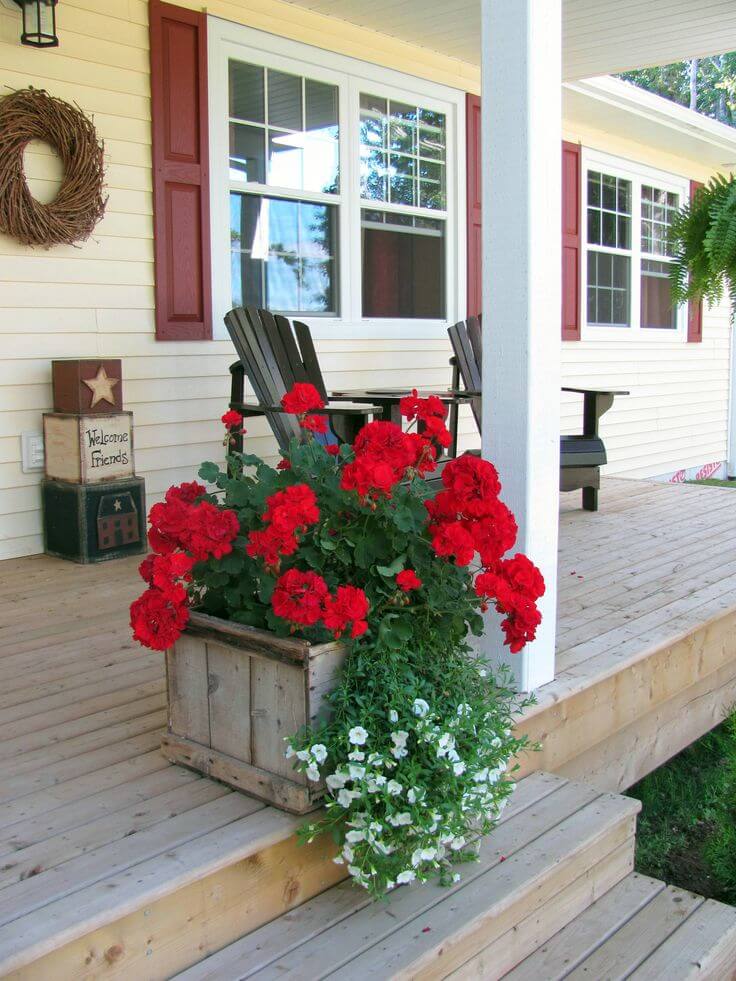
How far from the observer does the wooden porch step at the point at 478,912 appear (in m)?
1.60

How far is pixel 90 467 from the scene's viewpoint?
3.78 m

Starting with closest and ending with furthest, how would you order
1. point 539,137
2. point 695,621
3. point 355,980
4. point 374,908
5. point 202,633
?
point 355,980, point 374,908, point 202,633, point 539,137, point 695,621

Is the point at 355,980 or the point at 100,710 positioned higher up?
the point at 100,710

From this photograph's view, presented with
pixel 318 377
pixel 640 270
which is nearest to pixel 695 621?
pixel 318 377

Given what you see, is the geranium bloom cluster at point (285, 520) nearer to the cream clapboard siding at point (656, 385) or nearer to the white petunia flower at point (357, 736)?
the white petunia flower at point (357, 736)

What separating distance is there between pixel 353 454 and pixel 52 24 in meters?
2.64

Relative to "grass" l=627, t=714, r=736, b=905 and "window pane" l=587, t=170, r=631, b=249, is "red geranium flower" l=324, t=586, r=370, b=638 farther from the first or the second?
"window pane" l=587, t=170, r=631, b=249

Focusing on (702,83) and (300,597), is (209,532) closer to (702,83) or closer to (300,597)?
(300,597)

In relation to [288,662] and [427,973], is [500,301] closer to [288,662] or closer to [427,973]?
[288,662]

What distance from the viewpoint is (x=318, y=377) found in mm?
4316

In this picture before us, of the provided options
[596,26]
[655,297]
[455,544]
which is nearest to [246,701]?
[455,544]

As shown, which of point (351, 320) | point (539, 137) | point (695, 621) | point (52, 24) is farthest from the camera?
point (351, 320)

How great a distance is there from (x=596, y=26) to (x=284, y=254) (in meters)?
2.03

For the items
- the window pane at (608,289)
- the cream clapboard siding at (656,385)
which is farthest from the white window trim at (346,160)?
the window pane at (608,289)
